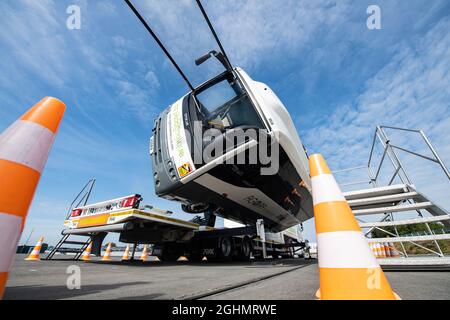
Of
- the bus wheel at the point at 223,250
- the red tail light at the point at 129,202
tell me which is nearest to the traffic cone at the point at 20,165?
the red tail light at the point at 129,202

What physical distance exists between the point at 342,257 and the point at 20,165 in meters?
1.85

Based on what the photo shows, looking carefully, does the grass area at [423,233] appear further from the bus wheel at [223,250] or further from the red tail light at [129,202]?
the red tail light at [129,202]

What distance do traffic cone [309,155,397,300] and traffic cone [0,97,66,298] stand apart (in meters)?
1.65

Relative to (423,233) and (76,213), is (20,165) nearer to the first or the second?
(76,213)

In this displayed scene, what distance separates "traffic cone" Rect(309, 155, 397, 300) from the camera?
1041 millimetres

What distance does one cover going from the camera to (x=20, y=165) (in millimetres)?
1107

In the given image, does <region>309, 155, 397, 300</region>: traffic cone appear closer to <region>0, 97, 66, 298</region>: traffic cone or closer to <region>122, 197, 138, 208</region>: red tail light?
<region>0, 97, 66, 298</region>: traffic cone

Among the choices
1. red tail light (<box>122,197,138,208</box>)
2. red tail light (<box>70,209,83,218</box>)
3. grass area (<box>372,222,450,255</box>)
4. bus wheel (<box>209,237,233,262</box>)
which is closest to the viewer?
grass area (<box>372,222,450,255</box>)

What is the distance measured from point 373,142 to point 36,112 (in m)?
6.87

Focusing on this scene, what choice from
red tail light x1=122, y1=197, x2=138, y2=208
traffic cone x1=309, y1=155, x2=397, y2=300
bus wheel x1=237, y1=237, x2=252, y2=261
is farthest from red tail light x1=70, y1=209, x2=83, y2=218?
traffic cone x1=309, y1=155, x2=397, y2=300

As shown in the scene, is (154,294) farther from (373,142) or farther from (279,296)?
(373,142)

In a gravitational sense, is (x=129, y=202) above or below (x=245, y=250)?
above

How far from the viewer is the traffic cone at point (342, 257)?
3.42ft

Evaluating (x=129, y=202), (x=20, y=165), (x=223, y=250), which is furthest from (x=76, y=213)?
(x=20, y=165)
